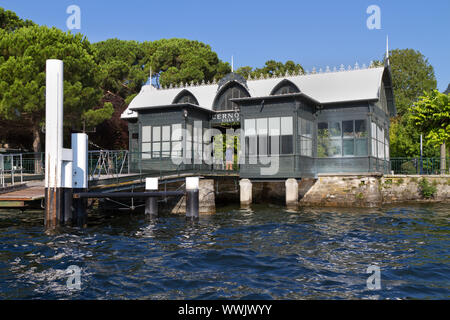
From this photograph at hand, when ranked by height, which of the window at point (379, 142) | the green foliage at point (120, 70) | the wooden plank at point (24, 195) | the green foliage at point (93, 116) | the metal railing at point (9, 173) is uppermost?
the green foliage at point (120, 70)

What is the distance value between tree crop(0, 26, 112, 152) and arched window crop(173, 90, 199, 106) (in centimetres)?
572

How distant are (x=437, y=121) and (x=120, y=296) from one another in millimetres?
25494

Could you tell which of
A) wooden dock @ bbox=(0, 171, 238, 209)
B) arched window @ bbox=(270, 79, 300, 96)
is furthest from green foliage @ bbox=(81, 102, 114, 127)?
arched window @ bbox=(270, 79, 300, 96)

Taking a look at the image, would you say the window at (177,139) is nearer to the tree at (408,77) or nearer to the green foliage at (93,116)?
the green foliage at (93,116)

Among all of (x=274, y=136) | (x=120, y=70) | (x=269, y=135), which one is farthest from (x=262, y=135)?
(x=120, y=70)

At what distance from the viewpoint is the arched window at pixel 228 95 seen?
26984 millimetres

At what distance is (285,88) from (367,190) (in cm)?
782

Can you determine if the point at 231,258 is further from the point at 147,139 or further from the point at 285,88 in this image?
the point at 285,88

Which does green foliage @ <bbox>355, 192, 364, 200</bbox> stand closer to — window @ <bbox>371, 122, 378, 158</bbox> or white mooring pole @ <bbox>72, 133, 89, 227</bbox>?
window @ <bbox>371, 122, 378, 158</bbox>

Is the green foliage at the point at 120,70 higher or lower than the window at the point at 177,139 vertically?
higher

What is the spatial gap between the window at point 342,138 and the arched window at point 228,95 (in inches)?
225

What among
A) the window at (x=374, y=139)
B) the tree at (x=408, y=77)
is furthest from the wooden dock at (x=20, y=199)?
the tree at (x=408, y=77)

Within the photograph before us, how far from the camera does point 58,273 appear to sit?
9.11 metres

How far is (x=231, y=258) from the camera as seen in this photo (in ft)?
34.8
